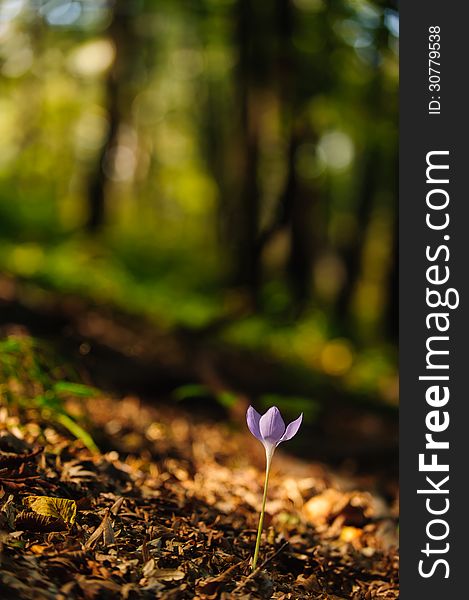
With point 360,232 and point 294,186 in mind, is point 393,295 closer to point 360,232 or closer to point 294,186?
point 360,232

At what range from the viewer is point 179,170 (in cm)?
2077

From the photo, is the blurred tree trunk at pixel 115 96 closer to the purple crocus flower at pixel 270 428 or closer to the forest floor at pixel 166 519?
the forest floor at pixel 166 519

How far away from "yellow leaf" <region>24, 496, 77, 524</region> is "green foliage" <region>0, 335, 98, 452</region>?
2.13 ft

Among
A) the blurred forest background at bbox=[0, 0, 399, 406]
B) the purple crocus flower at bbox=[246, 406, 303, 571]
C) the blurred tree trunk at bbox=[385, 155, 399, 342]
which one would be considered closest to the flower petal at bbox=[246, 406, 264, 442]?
the purple crocus flower at bbox=[246, 406, 303, 571]

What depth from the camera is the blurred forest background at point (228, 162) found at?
8.57 m

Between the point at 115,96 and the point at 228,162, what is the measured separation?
459cm

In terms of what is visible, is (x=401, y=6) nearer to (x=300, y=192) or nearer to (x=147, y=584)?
(x=147, y=584)

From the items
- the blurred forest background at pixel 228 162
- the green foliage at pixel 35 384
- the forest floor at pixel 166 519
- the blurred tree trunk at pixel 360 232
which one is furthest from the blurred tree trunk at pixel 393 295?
the green foliage at pixel 35 384

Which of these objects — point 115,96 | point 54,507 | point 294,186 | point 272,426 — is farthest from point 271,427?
point 115,96

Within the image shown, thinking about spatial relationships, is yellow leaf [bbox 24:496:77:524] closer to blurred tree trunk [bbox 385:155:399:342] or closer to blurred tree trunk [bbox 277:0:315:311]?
blurred tree trunk [bbox 277:0:315:311]

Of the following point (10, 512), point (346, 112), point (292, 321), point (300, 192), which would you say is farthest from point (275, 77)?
point (10, 512)

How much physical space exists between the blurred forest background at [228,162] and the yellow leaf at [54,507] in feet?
15.3

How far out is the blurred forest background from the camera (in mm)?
8570

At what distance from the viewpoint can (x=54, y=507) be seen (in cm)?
216
